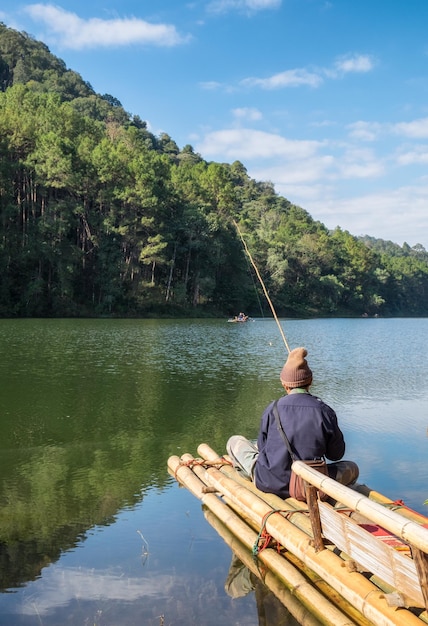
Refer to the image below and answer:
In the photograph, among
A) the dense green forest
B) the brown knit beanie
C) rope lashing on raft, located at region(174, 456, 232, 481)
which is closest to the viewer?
the brown knit beanie

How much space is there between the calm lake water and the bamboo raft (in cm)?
30

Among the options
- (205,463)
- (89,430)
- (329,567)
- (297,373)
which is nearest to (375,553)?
(329,567)

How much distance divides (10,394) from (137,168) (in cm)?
4608

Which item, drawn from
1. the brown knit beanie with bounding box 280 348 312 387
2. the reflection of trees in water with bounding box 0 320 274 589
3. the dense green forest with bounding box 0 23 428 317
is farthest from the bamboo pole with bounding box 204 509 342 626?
the dense green forest with bounding box 0 23 428 317

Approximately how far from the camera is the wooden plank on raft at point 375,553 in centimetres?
296

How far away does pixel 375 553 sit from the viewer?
10.6ft

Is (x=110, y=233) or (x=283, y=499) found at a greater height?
(x=110, y=233)

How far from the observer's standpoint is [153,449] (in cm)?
872

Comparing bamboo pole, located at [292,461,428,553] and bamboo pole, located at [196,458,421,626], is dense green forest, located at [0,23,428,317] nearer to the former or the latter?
bamboo pole, located at [196,458,421,626]

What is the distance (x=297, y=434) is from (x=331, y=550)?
904 mm

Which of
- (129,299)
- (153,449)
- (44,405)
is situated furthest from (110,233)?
(153,449)

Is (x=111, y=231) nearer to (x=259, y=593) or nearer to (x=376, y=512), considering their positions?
(x=259, y=593)

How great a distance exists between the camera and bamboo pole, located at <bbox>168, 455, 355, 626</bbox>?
3.68 meters

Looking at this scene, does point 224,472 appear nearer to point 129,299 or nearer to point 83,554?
point 83,554
